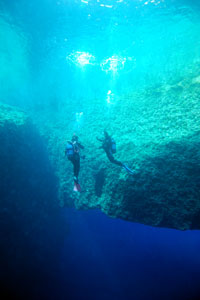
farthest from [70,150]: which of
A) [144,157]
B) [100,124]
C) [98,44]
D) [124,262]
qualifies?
[124,262]

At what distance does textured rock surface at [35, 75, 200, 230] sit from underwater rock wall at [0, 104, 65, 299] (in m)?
1.84

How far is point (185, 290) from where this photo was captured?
47.4ft

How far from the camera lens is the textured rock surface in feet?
22.5

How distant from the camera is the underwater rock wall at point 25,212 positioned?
10055 mm

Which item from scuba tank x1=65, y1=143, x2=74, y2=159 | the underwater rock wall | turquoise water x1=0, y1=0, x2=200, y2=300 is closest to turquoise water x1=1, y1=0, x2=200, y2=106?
turquoise water x1=0, y1=0, x2=200, y2=300

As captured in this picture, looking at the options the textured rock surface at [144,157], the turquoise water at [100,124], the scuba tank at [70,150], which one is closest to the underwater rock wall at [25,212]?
the turquoise water at [100,124]

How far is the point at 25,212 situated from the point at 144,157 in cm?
868

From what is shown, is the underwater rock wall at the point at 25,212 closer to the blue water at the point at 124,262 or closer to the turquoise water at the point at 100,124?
the turquoise water at the point at 100,124

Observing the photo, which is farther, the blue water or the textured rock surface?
the blue water

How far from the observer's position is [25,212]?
11148 mm

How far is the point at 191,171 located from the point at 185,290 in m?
14.1

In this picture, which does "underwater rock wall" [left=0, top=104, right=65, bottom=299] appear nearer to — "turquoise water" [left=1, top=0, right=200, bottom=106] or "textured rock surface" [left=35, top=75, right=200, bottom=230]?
"textured rock surface" [left=35, top=75, right=200, bottom=230]

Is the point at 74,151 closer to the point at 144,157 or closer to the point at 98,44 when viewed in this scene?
the point at 144,157

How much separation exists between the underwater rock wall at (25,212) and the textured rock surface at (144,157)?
1.84 metres
